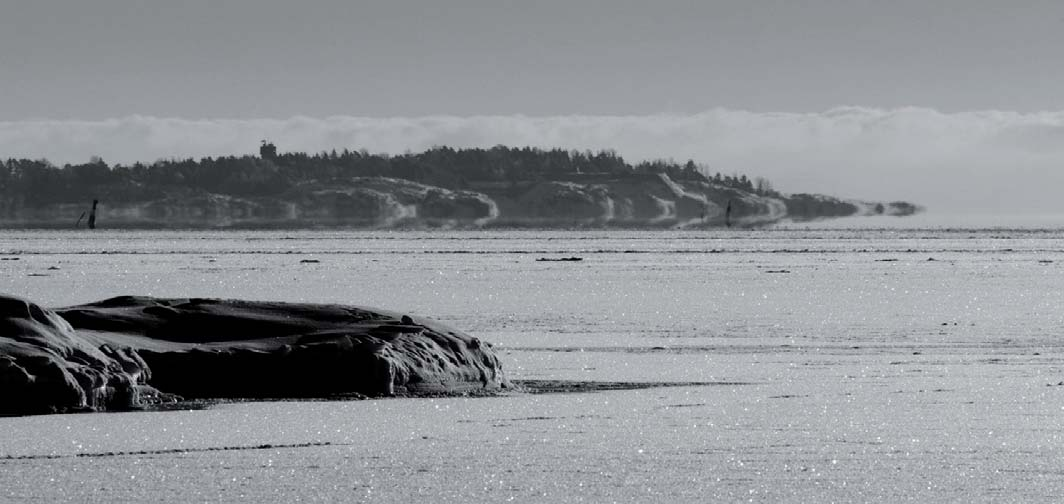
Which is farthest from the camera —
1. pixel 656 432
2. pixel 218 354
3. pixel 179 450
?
pixel 218 354

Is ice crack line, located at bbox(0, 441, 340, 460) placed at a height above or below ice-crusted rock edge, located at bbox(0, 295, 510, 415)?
below

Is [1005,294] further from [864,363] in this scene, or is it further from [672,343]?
[864,363]

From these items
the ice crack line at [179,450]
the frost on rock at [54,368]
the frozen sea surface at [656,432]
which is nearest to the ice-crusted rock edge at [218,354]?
the frost on rock at [54,368]

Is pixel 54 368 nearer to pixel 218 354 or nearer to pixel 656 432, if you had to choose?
pixel 218 354

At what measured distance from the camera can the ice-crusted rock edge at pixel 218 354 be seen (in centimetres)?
911

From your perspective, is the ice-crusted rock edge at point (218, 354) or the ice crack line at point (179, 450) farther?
the ice-crusted rock edge at point (218, 354)

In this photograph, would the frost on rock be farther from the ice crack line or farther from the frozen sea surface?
the ice crack line

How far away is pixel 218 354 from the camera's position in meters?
10.2

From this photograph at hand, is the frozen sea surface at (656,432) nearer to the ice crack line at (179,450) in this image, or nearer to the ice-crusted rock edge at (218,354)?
the ice crack line at (179,450)

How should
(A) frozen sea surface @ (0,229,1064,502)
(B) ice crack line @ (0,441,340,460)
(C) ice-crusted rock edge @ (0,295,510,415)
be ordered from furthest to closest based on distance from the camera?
(C) ice-crusted rock edge @ (0,295,510,415) → (B) ice crack line @ (0,441,340,460) → (A) frozen sea surface @ (0,229,1064,502)

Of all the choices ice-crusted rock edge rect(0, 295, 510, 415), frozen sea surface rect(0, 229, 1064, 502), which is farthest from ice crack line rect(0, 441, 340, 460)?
ice-crusted rock edge rect(0, 295, 510, 415)

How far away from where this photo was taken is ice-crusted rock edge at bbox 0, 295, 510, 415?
9109 mm

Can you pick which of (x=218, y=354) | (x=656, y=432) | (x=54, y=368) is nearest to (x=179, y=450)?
(x=54, y=368)

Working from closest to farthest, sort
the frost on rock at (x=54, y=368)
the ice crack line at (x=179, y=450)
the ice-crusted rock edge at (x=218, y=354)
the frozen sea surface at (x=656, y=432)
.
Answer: the frozen sea surface at (x=656, y=432) → the ice crack line at (x=179, y=450) → the frost on rock at (x=54, y=368) → the ice-crusted rock edge at (x=218, y=354)
